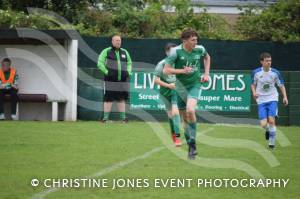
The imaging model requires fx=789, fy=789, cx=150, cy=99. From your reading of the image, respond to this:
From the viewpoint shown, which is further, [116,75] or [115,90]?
[115,90]

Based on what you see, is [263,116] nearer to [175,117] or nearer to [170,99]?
[170,99]

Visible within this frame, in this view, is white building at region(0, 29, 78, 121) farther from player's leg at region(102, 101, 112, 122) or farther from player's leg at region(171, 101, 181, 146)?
player's leg at region(171, 101, 181, 146)

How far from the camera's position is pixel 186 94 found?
12.9 meters

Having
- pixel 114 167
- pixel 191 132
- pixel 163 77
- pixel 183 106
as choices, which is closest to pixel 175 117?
pixel 183 106

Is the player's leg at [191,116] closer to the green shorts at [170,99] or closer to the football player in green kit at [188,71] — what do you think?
the football player in green kit at [188,71]

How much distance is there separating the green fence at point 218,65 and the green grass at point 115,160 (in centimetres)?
400

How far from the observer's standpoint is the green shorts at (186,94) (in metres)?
12.7

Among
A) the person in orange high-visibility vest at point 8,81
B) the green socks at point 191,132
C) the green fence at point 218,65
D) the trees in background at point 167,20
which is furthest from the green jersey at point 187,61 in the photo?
the trees in background at point 167,20

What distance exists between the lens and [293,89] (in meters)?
22.6

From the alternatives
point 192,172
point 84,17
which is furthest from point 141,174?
point 84,17

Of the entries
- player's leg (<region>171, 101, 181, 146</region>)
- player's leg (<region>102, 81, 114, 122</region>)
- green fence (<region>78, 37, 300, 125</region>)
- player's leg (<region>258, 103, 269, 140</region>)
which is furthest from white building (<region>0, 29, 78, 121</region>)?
player's leg (<region>171, 101, 181, 146</region>)

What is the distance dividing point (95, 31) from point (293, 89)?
284 inches

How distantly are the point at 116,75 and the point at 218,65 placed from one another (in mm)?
3751

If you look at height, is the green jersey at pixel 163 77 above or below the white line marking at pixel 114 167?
above
